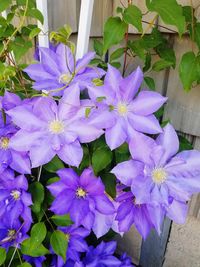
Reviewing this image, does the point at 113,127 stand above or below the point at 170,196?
above

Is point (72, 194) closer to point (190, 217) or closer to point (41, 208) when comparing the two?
point (41, 208)

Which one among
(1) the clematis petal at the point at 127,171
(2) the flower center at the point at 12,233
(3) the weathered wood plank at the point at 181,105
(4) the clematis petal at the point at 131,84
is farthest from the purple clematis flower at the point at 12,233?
(3) the weathered wood plank at the point at 181,105

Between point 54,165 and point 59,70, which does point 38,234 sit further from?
point 59,70

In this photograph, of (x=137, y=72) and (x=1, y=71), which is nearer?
(x=137, y=72)

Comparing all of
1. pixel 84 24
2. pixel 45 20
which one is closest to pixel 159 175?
pixel 84 24

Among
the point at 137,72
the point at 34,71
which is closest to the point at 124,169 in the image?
the point at 137,72

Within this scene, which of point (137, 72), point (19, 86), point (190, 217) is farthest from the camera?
point (190, 217)
